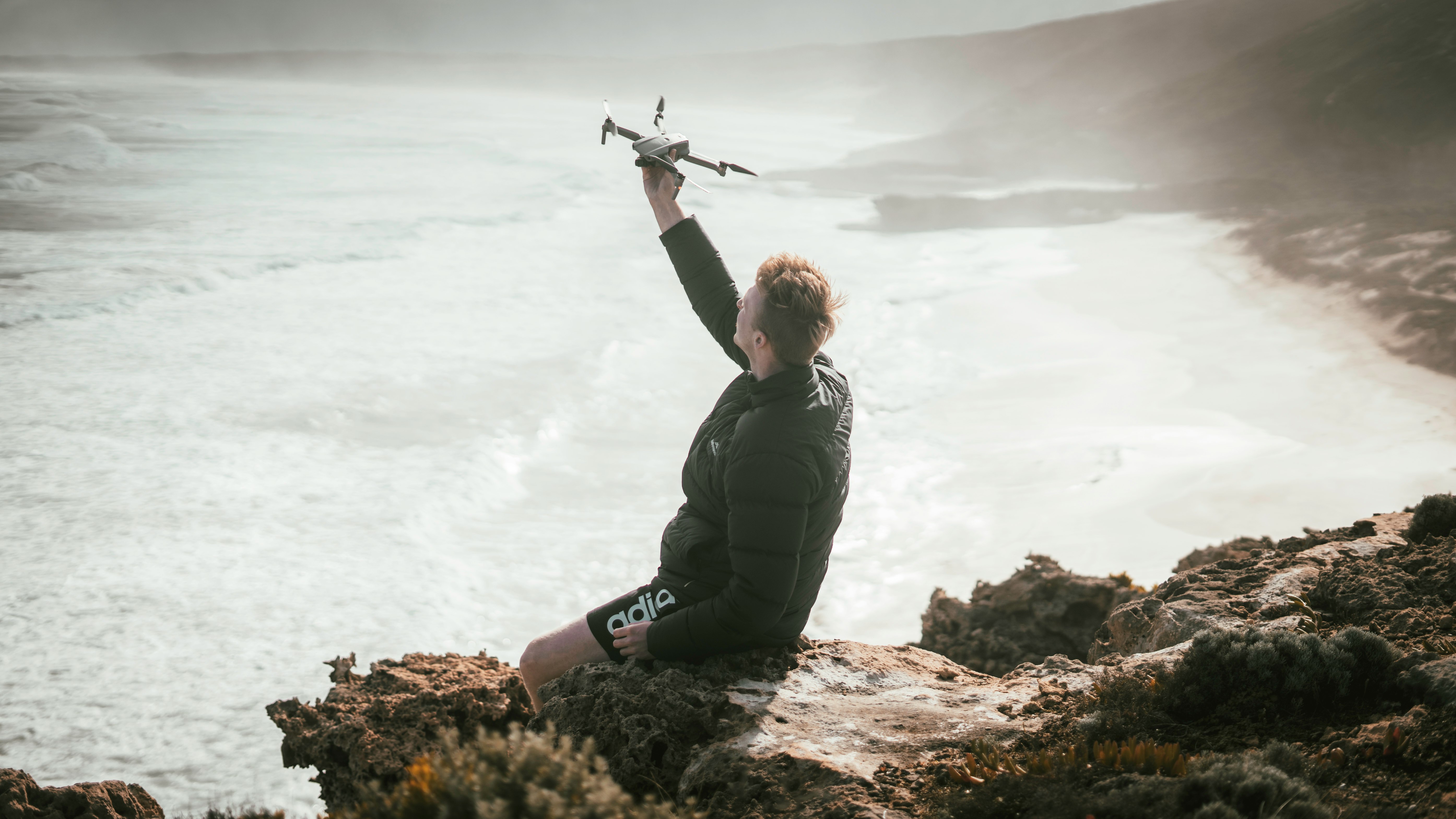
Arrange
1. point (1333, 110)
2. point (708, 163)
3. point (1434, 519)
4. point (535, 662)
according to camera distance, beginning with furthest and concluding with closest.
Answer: point (1333, 110)
point (1434, 519)
point (708, 163)
point (535, 662)

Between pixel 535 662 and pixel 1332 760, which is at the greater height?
pixel 1332 760

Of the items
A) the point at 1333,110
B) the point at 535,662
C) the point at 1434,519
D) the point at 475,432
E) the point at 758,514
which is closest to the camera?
the point at 758,514

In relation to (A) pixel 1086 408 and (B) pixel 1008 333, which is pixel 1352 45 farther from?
(A) pixel 1086 408

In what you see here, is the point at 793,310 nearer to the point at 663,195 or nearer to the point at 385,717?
the point at 663,195

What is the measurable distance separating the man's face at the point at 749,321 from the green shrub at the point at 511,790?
1277 mm

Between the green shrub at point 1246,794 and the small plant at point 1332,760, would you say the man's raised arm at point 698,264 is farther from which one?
the small plant at point 1332,760

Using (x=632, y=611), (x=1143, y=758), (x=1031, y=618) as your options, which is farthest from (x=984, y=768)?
(x=1031, y=618)

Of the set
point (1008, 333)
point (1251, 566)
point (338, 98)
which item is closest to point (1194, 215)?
point (1008, 333)

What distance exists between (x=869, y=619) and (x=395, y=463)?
553cm

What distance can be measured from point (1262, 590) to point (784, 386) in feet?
7.48

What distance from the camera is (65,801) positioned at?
2932 millimetres

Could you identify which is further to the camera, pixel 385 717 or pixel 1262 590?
pixel 1262 590

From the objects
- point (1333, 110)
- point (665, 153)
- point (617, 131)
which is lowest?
point (665, 153)

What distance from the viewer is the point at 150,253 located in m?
17.8
